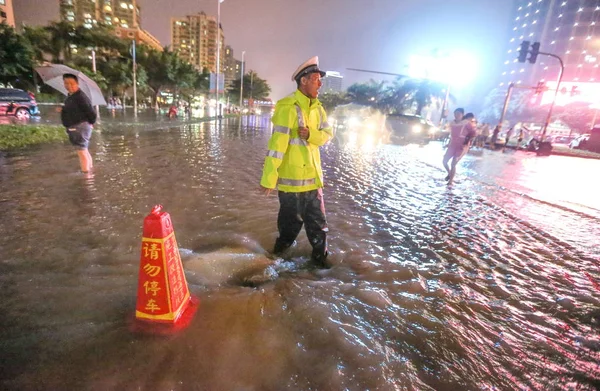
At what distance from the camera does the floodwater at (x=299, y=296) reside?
1975mm

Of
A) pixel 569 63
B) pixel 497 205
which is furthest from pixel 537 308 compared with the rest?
pixel 569 63

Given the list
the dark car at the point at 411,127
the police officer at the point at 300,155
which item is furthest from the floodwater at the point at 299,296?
the dark car at the point at 411,127

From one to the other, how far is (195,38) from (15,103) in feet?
517

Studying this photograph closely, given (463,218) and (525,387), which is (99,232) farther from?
(463,218)

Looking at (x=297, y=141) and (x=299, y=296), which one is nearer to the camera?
(x=299, y=296)

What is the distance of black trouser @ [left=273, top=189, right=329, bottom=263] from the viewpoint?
10.5ft

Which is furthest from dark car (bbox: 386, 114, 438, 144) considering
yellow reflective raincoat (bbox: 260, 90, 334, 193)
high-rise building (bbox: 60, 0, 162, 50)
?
high-rise building (bbox: 60, 0, 162, 50)

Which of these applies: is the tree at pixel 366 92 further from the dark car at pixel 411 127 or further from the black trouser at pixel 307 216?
the black trouser at pixel 307 216

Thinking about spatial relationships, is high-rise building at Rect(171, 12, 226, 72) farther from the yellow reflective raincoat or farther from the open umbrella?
the yellow reflective raincoat

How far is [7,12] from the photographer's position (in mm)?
63406

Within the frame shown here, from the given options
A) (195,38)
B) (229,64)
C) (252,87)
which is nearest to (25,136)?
(252,87)

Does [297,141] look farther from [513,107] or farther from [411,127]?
[513,107]

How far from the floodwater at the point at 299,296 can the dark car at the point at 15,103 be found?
17088 mm

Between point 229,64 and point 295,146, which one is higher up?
point 229,64
